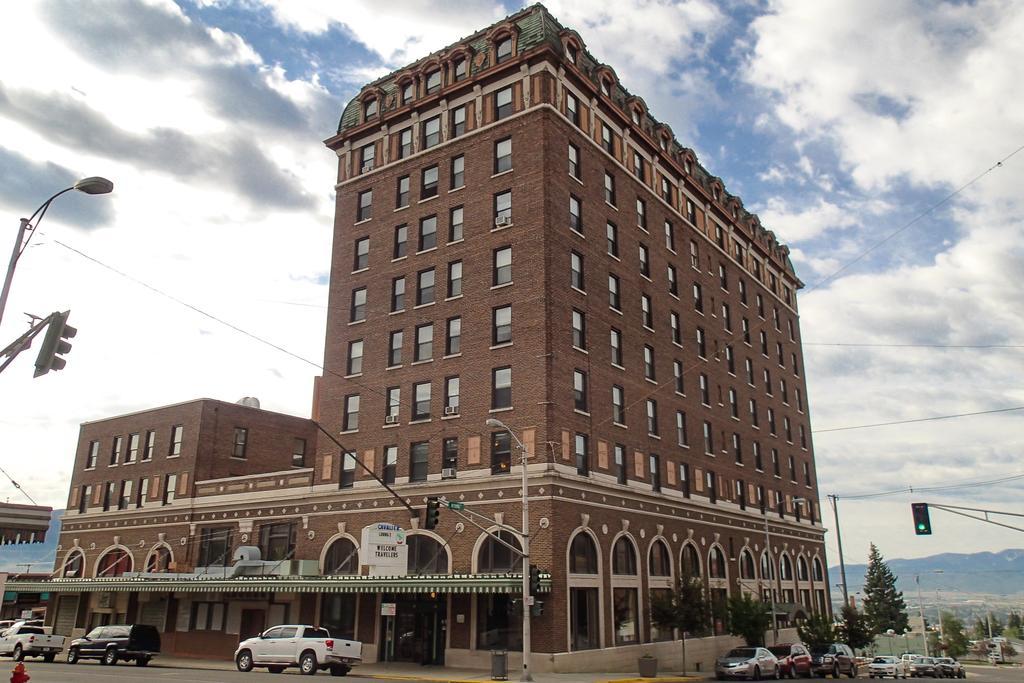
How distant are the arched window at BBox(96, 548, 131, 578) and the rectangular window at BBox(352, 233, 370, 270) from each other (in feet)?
83.8

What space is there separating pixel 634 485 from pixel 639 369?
671 cm

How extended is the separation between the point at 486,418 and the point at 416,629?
1038 cm

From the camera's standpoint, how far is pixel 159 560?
52375 mm

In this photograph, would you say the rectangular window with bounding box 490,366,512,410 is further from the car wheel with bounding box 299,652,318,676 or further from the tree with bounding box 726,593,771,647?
the tree with bounding box 726,593,771,647

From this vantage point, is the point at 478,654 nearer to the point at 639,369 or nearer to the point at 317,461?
the point at 317,461

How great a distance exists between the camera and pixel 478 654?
35.8m

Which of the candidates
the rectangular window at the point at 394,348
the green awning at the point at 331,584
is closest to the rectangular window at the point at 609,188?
the rectangular window at the point at 394,348

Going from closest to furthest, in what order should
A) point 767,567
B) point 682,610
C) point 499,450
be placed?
point 499,450
point 682,610
point 767,567

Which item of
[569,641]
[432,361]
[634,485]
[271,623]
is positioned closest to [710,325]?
[634,485]

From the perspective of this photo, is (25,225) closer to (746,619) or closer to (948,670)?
(746,619)

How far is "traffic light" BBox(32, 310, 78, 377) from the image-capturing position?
16031mm

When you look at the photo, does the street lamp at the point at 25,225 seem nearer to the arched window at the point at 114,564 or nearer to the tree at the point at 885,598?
the arched window at the point at 114,564

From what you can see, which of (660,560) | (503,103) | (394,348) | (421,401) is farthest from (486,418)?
(503,103)

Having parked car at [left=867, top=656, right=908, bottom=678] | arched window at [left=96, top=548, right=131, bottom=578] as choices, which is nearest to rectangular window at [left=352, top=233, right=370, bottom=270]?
arched window at [left=96, top=548, right=131, bottom=578]
